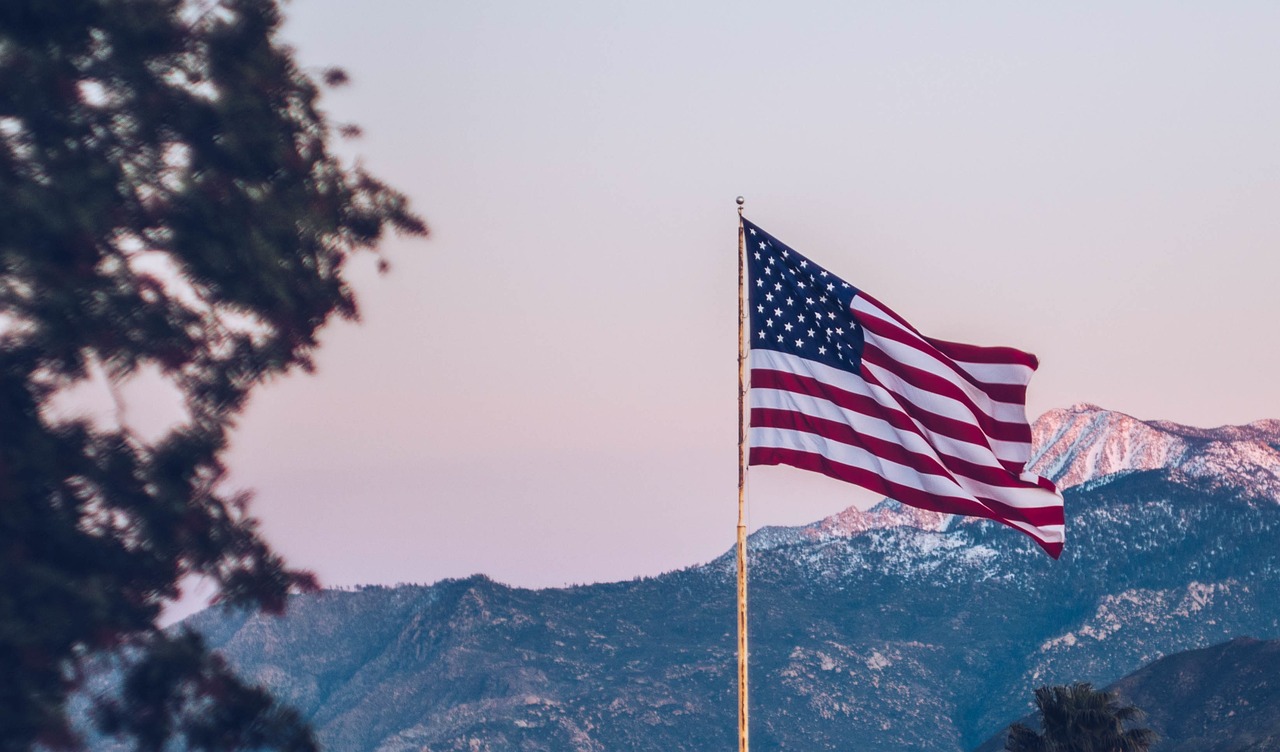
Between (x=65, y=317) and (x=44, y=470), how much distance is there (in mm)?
1494

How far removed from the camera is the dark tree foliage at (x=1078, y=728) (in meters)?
82.6

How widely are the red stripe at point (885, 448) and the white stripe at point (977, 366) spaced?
4.10ft

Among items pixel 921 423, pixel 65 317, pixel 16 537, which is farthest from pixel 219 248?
pixel 921 423

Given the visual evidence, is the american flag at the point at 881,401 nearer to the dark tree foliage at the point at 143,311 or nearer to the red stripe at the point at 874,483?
the red stripe at the point at 874,483

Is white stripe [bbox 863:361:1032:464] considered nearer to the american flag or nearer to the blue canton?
the american flag

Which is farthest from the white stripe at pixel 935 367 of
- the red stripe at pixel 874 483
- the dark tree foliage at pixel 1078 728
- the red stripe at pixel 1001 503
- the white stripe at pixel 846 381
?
the dark tree foliage at pixel 1078 728

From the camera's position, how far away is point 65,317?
55.7 feet

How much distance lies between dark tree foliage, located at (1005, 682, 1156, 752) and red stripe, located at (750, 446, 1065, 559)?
2467 inches

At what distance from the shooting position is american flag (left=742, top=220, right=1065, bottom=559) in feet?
76.0

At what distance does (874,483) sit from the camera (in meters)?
23.2

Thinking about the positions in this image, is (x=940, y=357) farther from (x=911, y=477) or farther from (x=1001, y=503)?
(x=1001, y=503)

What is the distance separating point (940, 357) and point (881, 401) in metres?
1.08

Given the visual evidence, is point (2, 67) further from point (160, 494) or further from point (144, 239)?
point (160, 494)

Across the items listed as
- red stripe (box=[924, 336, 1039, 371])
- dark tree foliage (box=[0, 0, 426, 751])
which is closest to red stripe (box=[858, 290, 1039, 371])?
red stripe (box=[924, 336, 1039, 371])
